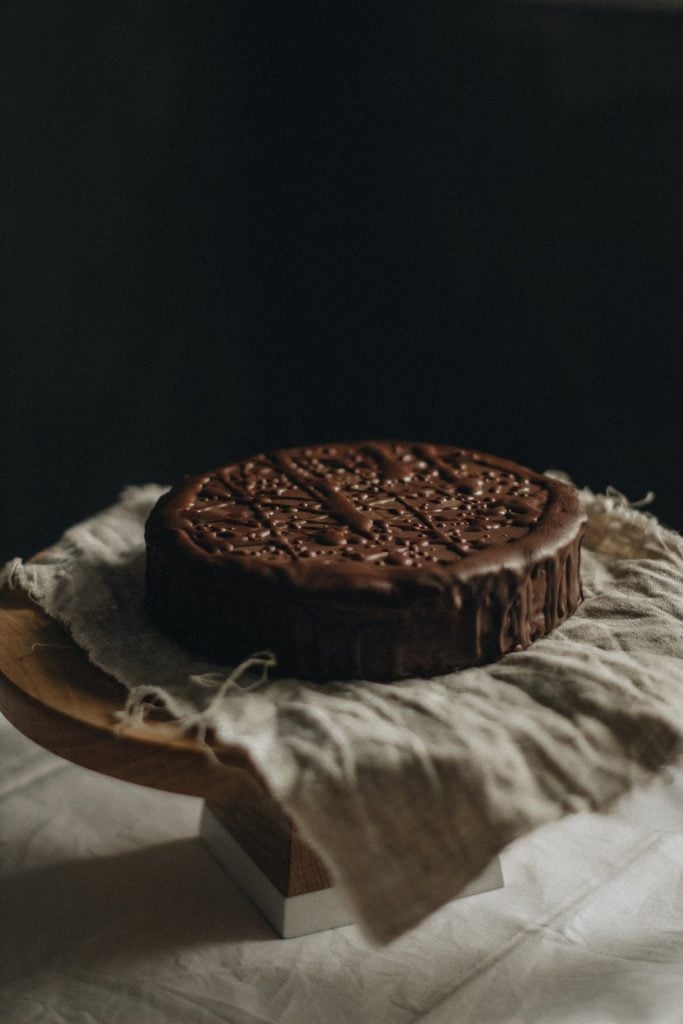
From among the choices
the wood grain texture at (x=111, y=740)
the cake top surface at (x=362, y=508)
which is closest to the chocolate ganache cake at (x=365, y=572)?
the cake top surface at (x=362, y=508)

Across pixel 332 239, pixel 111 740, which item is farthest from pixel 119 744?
pixel 332 239

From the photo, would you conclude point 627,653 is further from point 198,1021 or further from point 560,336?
point 560,336

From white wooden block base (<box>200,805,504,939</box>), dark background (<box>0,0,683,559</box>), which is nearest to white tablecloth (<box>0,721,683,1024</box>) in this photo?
white wooden block base (<box>200,805,504,939</box>)

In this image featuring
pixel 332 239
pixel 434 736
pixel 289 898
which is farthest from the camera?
pixel 332 239

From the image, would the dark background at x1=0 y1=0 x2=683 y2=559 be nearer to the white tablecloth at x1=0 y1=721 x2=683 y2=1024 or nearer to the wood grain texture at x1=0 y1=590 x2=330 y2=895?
the white tablecloth at x1=0 y1=721 x2=683 y2=1024

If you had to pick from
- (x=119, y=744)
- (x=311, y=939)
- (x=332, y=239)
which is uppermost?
(x=332, y=239)

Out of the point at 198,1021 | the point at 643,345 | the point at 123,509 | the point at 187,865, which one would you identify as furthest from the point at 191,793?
the point at 643,345

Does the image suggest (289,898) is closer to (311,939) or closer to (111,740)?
(311,939)
